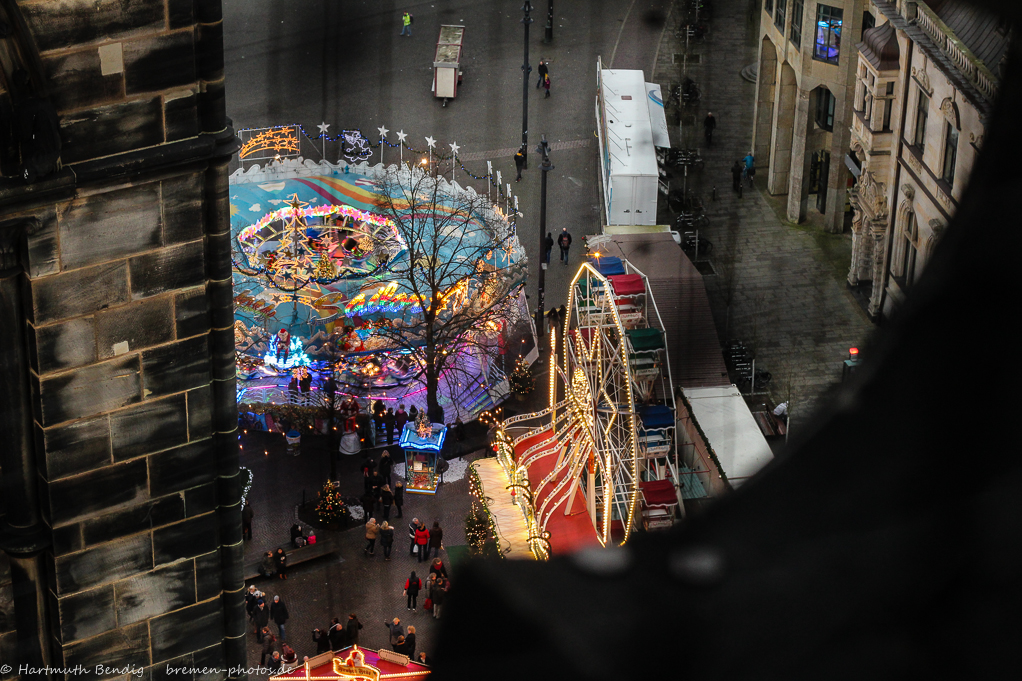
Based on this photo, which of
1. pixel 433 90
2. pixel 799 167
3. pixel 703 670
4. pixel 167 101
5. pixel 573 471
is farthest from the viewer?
pixel 433 90

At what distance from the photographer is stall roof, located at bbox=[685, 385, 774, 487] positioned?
2289cm

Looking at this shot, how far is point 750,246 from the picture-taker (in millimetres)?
35562

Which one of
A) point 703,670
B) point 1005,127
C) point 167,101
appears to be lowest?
point 167,101

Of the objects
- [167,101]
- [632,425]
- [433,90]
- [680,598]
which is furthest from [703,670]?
[433,90]

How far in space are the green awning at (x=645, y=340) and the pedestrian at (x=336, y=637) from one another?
21.8 ft

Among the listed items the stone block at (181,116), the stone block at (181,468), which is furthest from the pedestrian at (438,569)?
the stone block at (181,116)

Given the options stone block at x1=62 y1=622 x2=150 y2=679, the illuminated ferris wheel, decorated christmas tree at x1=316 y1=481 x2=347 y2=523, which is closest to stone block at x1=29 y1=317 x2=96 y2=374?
stone block at x1=62 y1=622 x2=150 y2=679

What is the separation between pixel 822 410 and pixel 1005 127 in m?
0.25

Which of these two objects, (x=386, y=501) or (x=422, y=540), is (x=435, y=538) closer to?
Answer: (x=422, y=540)

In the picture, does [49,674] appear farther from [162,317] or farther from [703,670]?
[703,670]

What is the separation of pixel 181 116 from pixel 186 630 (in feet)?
8.89

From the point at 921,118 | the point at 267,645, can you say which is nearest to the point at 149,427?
the point at 267,645

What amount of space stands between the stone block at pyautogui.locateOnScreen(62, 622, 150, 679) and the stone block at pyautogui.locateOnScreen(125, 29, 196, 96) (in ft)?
8.90

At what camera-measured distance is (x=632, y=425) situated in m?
21.9
